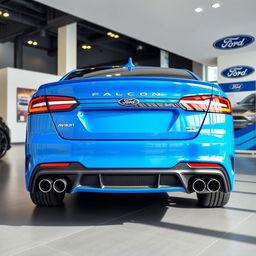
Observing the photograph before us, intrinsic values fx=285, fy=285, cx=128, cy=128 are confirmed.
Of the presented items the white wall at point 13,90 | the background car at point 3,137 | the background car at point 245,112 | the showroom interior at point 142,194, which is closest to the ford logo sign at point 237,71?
the showroom interior at point 142,194

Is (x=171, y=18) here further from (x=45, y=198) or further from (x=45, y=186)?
(x=45, y=186)

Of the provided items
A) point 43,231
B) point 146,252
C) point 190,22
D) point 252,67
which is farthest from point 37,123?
point 252,67

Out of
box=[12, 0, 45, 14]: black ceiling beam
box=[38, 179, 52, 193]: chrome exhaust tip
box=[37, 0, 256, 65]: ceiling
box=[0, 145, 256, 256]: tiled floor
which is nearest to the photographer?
box=[0, 145, 256, 256]: tiled floor

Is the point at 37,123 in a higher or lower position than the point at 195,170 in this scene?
higher

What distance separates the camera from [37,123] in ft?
5.91

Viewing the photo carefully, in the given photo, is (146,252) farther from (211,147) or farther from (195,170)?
(211,147)

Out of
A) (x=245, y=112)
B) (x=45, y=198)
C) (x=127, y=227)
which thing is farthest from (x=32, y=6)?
(x=127, y=227)

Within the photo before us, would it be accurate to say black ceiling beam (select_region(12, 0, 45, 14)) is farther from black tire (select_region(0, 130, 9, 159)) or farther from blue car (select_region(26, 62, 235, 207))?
blue car (select_region(26, 62, 235, 207))

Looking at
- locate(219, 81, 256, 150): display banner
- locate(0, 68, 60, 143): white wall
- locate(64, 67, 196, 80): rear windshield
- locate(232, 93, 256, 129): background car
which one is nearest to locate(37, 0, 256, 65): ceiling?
locate(219, 81, 256, 150): display banner

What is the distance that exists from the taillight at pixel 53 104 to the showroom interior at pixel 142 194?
0.76 meters

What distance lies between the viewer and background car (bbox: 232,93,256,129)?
7676 millimetres

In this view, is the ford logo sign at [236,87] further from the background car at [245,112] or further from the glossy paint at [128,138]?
the glossy paint at [128,138]

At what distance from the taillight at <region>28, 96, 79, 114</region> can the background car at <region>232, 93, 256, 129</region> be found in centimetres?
692

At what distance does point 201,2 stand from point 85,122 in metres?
4.49
